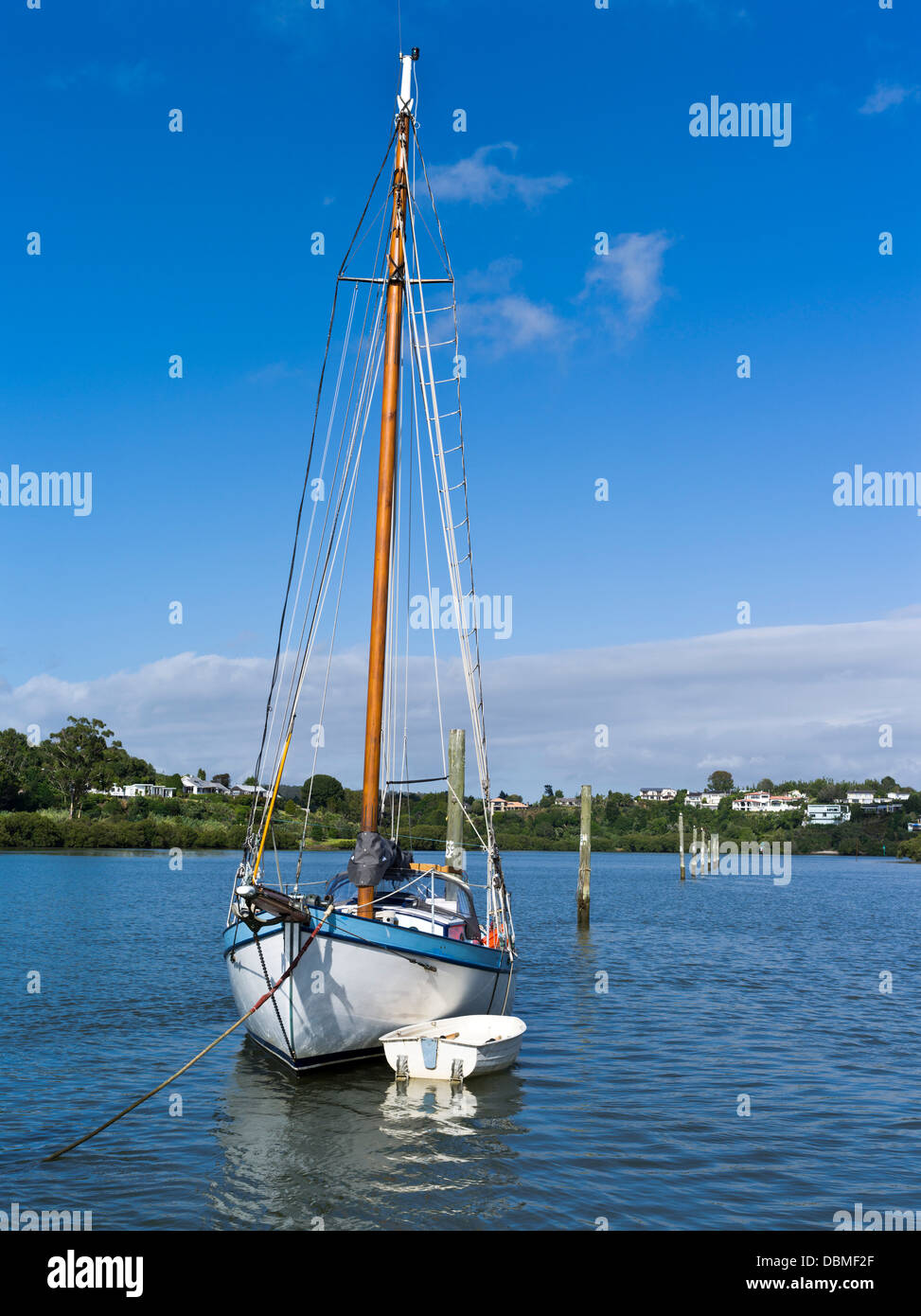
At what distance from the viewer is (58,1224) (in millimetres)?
10570

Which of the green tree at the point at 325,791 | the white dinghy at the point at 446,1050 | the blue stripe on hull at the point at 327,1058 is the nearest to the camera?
the white dinghy at the point at 446,1050

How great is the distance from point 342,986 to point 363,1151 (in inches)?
115

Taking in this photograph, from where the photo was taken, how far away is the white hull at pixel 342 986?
15.5 metres

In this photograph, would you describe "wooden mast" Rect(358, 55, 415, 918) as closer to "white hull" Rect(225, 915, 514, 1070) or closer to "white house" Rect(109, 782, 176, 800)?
"white hull" Rect(225, 915, 514, 1070)

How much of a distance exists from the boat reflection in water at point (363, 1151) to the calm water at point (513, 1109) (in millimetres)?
43

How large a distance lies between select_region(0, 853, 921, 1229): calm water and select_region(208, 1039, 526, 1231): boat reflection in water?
0.04 meters

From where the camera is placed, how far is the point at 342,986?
1569 cm

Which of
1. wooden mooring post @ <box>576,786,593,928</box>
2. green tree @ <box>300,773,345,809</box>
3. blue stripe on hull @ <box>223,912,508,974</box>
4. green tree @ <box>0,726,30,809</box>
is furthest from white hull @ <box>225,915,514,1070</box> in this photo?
green tree @ <box>0,726,30,809</box>

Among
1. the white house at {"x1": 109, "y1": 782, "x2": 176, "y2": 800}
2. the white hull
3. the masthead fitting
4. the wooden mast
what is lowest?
the white house at {"x1": 109, "y1": 782, "x2": 176, "y2": 800}

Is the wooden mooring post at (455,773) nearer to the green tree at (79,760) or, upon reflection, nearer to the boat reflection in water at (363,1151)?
the boat reflection in water at (363,1151)

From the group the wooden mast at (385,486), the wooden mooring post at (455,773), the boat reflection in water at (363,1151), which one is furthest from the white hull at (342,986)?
the wooden mooring post at (455,773)

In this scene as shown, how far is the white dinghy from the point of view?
53.3 feet
